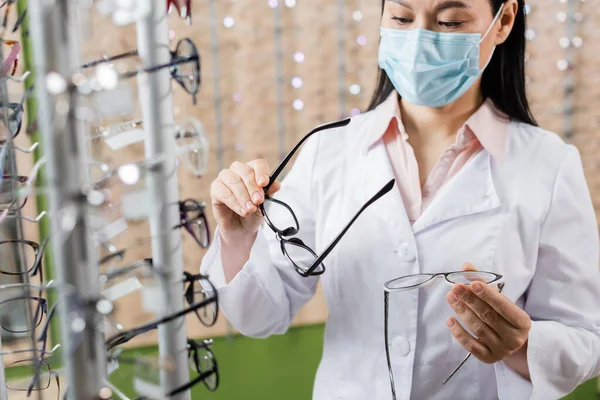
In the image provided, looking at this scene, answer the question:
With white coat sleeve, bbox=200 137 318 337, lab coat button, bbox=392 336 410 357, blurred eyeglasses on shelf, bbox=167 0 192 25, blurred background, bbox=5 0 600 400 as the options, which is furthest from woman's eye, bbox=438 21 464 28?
blurred background, bbox=5 0 600 400

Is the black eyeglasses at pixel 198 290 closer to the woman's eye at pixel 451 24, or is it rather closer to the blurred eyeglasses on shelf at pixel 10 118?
the blurred eyeglasses on shelf at pixel 10 118

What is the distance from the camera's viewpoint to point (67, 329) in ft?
1.61

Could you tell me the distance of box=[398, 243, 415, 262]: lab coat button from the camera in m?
1.01

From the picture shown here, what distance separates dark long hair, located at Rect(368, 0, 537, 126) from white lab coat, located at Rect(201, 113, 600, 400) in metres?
0.08

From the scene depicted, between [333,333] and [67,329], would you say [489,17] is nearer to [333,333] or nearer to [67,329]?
[333,333]

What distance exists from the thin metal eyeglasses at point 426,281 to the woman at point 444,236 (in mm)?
35

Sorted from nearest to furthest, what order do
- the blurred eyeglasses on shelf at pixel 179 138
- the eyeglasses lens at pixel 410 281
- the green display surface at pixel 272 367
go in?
the blurred eyeglasses on shelf at pixel 179 138
the eyeglasses lens at pixel 410 281
the green display surface at pixel 272 367

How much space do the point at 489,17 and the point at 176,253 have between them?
74 cm

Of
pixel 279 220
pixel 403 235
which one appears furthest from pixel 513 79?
pixel 279 220

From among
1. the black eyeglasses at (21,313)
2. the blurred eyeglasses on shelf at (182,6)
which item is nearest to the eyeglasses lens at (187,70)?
the blurred eyeglasses on shelf at (182,6)

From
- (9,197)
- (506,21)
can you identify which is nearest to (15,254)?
(9,197)

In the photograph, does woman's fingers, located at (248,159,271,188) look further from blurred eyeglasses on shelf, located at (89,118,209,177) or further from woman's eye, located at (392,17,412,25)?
woman's eye, located at (392,17,412,25)

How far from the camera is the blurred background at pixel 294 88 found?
2.12 metres

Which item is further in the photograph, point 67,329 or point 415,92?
point 415,92
